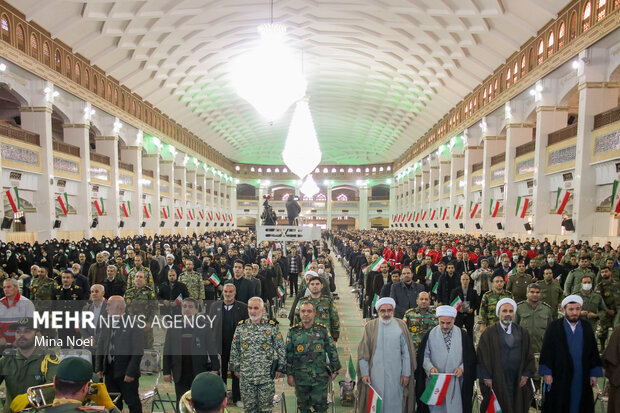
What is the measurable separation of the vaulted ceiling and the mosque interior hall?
0.09 m

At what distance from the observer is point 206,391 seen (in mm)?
1838

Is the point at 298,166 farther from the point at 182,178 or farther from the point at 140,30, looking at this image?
the point at 182,178

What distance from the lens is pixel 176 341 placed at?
404 centimetres

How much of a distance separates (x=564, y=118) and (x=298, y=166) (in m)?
10.3

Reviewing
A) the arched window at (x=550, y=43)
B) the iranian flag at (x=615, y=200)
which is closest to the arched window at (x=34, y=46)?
the arched window at (x=550, y=43)

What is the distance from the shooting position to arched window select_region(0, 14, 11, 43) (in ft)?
45.1

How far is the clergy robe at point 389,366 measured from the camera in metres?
3.69

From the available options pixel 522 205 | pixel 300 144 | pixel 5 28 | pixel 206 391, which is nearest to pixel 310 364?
pixel 206 391

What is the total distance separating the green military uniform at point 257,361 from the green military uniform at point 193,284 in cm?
312

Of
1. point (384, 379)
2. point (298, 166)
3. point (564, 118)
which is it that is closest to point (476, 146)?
point (564, 118)

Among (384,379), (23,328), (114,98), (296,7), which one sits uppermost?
(296,7)

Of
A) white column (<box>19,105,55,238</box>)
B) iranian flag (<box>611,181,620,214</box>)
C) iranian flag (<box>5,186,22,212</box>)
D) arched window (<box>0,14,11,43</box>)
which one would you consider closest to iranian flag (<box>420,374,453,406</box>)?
iranian flag (<box>611,181,620,214</box>)

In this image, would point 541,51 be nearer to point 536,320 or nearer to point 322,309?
point 536,320

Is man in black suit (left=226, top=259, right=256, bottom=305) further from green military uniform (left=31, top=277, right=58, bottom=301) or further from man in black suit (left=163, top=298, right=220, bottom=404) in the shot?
green military uniform (left=31, top=277, right=58, bottom=301)
